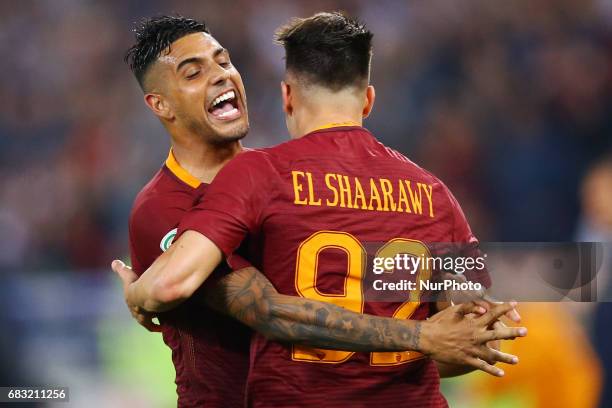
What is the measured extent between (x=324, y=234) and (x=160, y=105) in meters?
1.33

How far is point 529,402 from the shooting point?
5.24m

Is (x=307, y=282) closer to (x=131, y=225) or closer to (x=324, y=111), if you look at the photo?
(x=324, y=111)

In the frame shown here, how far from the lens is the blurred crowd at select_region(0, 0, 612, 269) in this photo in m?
6.44

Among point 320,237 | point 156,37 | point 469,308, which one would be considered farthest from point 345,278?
point 156,37

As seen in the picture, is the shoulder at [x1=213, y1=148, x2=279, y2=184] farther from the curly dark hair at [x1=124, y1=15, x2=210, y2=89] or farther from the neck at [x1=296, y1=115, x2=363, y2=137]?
the curly dark hair at [x1=124, y1=15, x2=210, y2=89]

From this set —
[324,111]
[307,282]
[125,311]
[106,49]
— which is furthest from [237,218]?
[106,49]

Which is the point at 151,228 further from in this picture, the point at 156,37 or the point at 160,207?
the point at 156,37

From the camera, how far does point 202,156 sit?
142 inches

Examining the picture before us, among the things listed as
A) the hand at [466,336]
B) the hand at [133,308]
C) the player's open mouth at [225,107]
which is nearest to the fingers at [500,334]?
the hand at [466,336]

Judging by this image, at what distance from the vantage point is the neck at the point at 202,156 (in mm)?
3584

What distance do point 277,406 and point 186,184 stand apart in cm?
110

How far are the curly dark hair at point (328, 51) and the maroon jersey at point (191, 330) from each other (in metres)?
0.69

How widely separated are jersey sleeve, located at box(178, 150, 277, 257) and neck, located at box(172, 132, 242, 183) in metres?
0.87

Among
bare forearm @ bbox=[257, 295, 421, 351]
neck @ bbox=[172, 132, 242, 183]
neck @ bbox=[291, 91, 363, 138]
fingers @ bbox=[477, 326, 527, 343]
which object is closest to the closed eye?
neck @ bbox=[172, 132, 242, 183]
